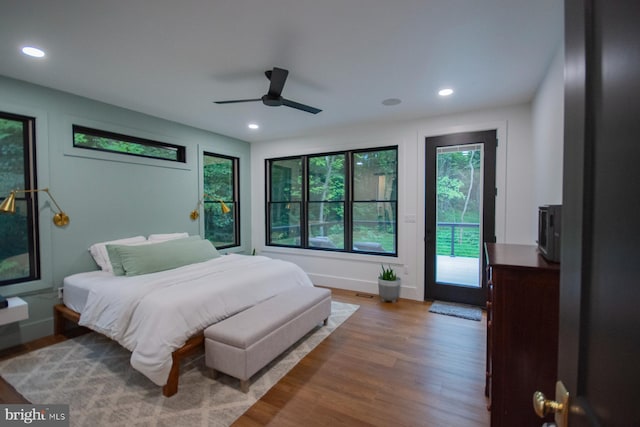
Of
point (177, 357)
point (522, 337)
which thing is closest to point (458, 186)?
point (522, 337)

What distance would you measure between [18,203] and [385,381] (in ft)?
13.0

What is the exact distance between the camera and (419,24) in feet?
6.55

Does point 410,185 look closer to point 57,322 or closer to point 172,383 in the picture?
point 172,383

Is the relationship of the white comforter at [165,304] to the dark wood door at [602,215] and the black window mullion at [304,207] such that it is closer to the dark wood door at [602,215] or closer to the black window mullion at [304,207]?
the black window mullion at [304,207]

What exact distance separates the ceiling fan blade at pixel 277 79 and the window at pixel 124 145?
236 centimetres

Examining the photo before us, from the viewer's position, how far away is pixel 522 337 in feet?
5.11

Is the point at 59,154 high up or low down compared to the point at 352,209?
up

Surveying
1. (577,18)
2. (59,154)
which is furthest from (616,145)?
(59,154)

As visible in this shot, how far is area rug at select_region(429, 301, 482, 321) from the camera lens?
11.8 feet

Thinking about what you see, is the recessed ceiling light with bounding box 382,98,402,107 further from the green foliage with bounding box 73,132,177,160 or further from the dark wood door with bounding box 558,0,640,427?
the green foliage with bounding box 73,132,177,160

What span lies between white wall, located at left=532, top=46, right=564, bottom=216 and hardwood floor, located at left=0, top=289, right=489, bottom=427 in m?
1.63

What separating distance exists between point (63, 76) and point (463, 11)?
3.54m

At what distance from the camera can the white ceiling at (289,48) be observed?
185 centimetres

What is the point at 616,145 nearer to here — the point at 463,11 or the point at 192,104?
the point at 463,11
